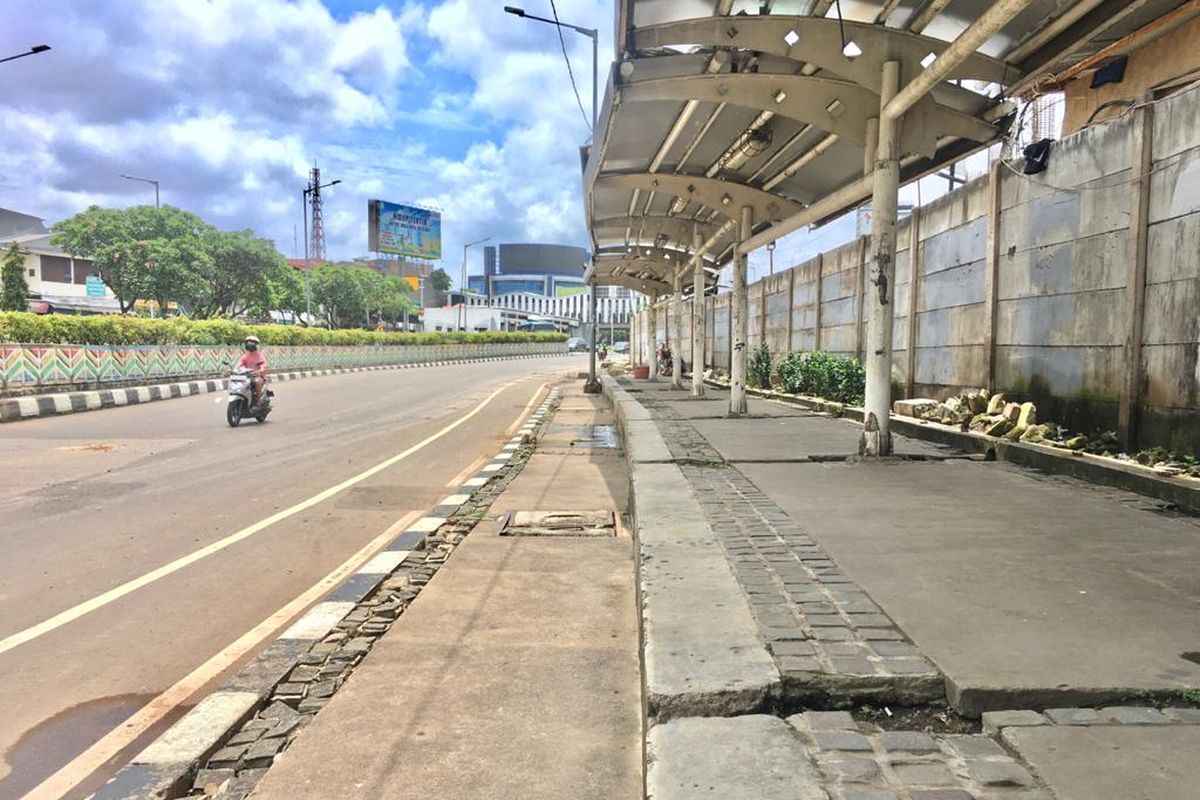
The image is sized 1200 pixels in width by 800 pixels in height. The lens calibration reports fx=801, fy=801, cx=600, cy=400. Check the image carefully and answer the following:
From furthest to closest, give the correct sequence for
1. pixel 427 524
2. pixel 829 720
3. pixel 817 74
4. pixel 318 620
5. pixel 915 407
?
1. pixel 915 407
2. pixel 817 74
3. pixel 427 524
4. pixel 318 620
5. pixel 829 720

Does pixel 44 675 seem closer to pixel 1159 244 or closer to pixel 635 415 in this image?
pixel 1159 244

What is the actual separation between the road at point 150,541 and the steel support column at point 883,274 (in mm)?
4498

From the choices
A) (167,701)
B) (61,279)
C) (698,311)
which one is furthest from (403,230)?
(167,701)

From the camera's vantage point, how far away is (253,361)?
15.0 m

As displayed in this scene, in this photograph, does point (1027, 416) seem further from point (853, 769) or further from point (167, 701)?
point (167, 701)

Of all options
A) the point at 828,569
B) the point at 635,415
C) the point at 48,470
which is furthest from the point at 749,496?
the point at 48,470

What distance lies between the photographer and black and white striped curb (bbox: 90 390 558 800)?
2818 millimetres

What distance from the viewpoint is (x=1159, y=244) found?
261 inches

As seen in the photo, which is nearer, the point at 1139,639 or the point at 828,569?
the point at 1139,639

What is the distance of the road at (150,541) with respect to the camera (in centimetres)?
361

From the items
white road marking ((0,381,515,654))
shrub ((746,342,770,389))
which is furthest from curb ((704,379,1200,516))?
shrub ((746,342,770,389))

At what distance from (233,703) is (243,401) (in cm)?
1208

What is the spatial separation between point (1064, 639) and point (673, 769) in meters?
1.81

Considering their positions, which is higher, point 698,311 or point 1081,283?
point 698,311
